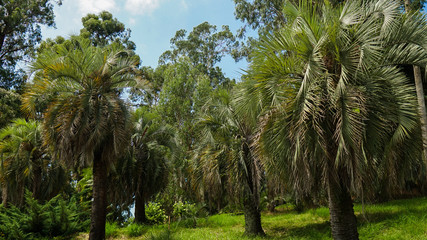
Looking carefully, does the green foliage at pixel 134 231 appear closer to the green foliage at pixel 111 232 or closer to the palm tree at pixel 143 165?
the green foliage at pixel 111 232

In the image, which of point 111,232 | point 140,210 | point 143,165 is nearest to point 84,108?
point 111,232

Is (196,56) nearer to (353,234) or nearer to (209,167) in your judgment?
(209,167)

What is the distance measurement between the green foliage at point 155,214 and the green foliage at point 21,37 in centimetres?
1419

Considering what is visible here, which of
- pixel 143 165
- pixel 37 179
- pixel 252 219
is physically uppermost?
pixel 143 165

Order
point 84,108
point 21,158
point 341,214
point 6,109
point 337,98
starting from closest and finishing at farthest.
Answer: point 337,98, point 341,214, point 84,108, point 21,158, point 6,109

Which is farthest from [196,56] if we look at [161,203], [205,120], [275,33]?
[275,33]

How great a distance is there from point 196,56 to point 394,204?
890 inches

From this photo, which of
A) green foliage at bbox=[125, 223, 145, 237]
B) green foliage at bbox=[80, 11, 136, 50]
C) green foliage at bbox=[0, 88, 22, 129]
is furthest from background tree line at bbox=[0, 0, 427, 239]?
green foliage at bbox=[80, 11, 136, 50]

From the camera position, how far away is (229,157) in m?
11.5

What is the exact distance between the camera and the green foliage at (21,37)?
21.6 metres

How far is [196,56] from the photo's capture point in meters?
31.9

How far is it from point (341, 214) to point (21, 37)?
2329cm

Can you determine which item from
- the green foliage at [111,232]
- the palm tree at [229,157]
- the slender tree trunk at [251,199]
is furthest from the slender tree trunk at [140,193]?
the slender tree trunk at [251,199]

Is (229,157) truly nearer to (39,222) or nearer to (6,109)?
(39,222)
